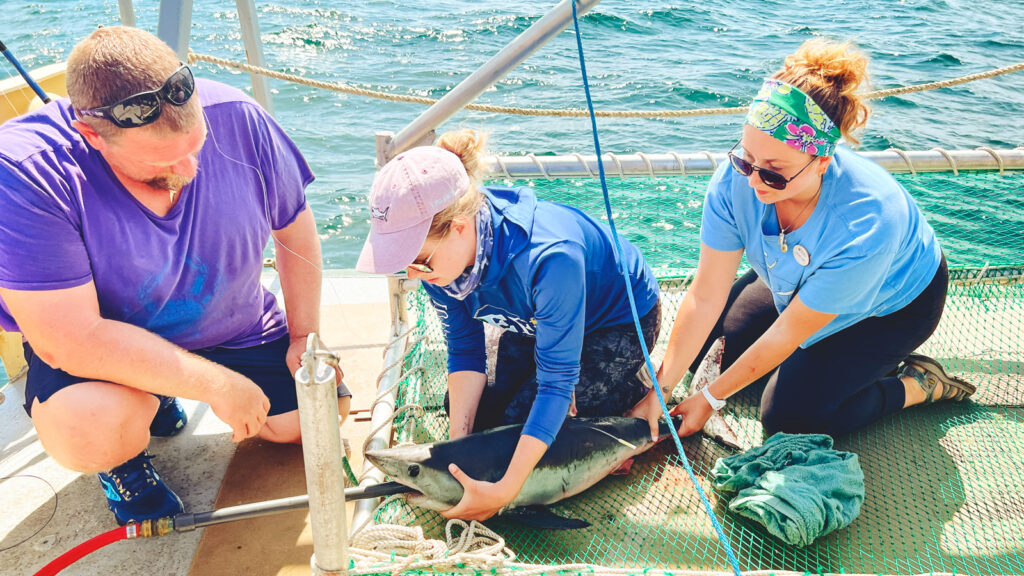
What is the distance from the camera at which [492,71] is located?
2.51m

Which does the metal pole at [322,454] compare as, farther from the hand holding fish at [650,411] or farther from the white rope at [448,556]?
the hand holding fish at [650,411]

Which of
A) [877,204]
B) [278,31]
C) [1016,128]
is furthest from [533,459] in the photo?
[278,31]

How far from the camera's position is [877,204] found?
2.15 meters

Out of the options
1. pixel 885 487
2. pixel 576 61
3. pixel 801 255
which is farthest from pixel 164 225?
pixel 576 61

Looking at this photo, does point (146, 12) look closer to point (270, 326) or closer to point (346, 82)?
point (346, 82)

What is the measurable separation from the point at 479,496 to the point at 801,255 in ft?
4.05

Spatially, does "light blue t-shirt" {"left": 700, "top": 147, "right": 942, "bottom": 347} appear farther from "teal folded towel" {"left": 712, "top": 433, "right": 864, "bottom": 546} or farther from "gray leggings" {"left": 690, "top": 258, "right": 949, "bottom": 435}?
"teal folded towel" {"left": 712, "top": 433, "right": 864, "bottom": 546}

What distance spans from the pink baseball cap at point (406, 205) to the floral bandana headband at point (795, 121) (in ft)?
2.92

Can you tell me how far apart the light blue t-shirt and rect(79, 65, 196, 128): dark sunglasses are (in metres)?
1.69

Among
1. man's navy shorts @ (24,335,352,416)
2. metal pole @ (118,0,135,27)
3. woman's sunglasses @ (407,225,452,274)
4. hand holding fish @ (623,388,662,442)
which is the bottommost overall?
hand holding fish @ (623,388,662,442)

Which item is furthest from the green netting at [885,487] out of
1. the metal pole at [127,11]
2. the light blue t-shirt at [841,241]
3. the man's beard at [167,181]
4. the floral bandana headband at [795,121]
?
the metal pole at [127,11]

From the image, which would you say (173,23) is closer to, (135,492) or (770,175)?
(135,492)

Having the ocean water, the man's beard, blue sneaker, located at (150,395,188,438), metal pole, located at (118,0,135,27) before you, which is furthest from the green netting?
the ocean water

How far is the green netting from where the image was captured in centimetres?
213
